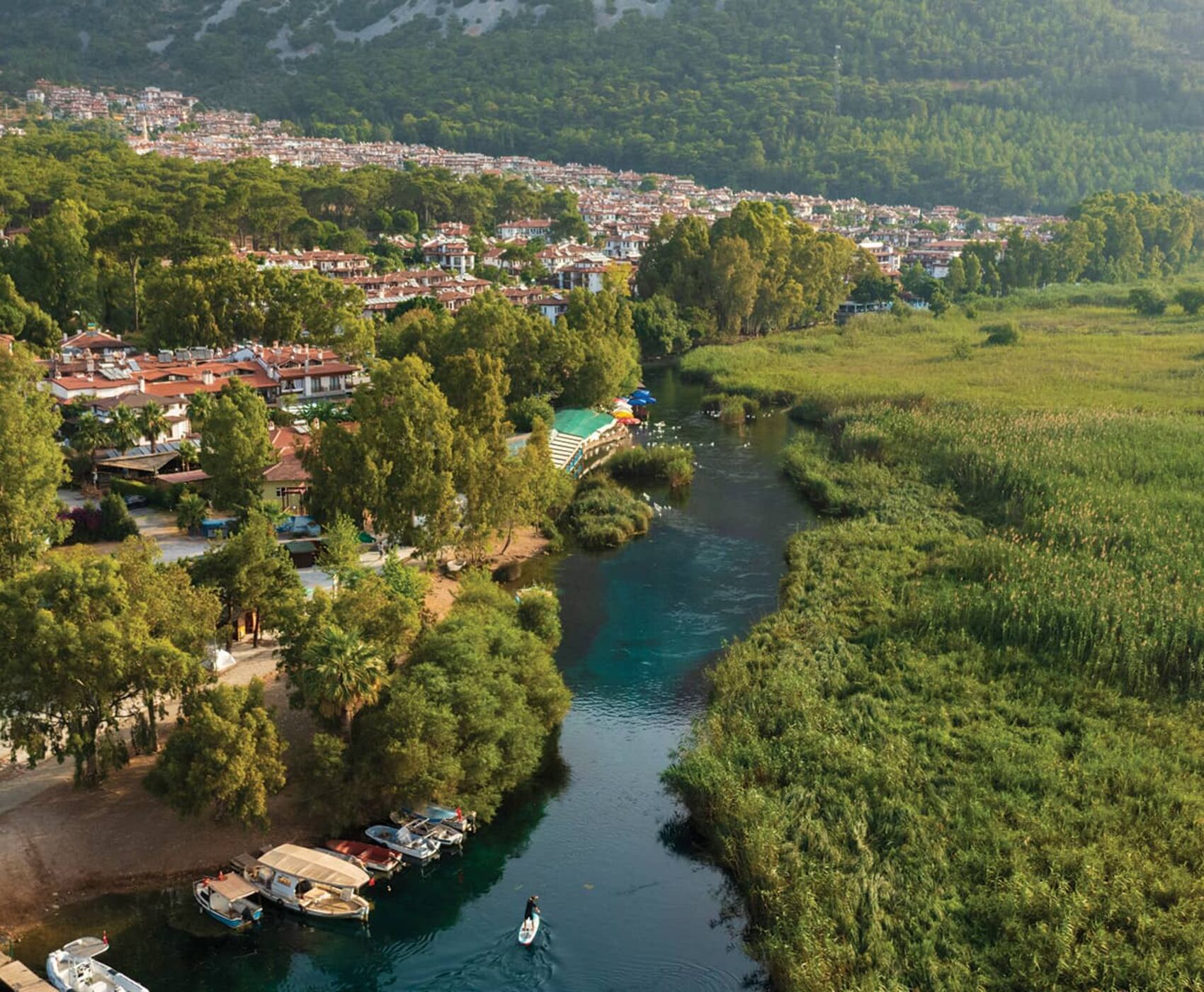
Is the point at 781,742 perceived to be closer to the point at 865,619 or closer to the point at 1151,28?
the point at 865,619

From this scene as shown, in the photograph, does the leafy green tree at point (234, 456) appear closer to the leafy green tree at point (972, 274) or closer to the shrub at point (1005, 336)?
the shrub at point (1005, 336)

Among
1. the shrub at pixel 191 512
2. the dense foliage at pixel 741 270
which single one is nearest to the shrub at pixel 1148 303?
the dense foliage at pixel 741 270

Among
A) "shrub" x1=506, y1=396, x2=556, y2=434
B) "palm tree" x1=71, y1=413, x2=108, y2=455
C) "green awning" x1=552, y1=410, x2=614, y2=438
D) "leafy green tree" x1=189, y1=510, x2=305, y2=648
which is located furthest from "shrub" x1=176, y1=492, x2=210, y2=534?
"green awning" x1=552, y1=410, x2=614, y2=438

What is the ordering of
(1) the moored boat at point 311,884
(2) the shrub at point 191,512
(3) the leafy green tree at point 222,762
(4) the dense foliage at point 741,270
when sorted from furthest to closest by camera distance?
(4) the dense foliage at point 741,270 → (2) the shrub at point 191,512 → (3) the leafy green tree at point 222,762 → (1) the moored boat at point 311,884

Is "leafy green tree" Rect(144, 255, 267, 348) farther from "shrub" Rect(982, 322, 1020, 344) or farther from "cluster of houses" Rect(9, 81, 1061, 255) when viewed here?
"cluster of houses" Rect(9, 81, 1061, 255)

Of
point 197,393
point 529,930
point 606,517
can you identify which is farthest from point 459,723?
point 197,393

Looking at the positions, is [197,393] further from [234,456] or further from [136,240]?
[136,240]
